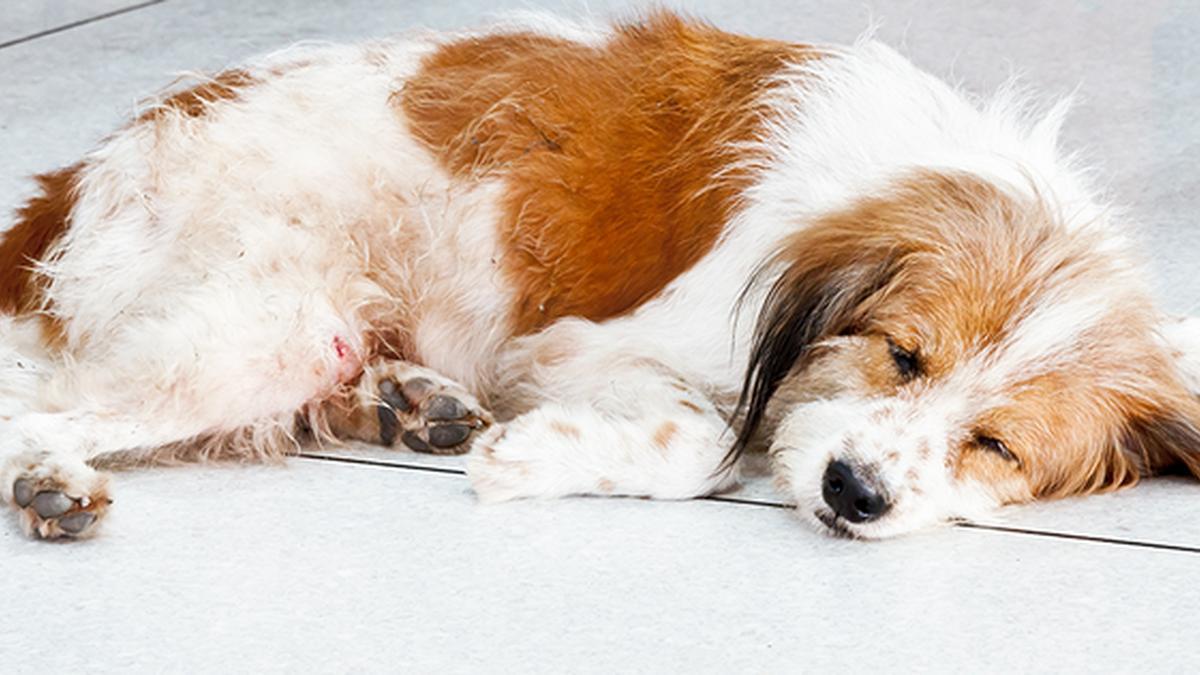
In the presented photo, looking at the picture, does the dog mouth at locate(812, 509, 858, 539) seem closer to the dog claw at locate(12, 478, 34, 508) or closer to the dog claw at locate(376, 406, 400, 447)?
the dog claw at locate(376, 406, 400, 447)

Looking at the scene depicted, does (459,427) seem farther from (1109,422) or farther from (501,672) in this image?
(1109,422)

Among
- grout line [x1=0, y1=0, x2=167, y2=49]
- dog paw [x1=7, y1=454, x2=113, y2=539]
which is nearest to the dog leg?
dog paw [x1=7, y1=454, x2=113, y2=539]

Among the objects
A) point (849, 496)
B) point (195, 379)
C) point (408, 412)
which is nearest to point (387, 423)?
point (408, 412)

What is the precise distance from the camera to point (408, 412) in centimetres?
338

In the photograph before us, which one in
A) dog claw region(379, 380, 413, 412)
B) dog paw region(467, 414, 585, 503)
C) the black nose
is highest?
the black nose

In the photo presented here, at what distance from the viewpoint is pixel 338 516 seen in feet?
10.0

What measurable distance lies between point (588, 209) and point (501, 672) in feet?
3.60

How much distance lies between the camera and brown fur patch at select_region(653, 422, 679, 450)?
10.2 feet

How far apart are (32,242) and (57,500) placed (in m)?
0.78

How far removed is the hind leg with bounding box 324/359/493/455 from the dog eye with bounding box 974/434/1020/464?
933 millimetres

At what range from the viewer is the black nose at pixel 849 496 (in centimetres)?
288

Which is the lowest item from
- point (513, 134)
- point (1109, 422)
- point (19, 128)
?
point (19, 128)

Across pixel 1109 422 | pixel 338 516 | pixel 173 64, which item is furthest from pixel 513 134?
pixel 173 64

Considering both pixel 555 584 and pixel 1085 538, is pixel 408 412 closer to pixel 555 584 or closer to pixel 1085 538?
pixel 555 584
